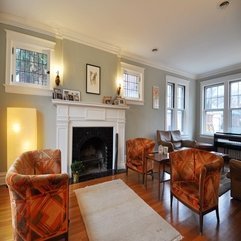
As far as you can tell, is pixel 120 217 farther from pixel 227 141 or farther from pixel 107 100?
pixel 227 141

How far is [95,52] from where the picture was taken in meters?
3.87

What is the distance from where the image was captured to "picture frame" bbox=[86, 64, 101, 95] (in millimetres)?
3760

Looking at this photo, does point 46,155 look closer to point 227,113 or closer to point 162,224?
point 162,224

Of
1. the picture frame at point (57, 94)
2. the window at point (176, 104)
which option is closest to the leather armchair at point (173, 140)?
the window at point (176, 104)

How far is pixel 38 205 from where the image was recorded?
1300mm

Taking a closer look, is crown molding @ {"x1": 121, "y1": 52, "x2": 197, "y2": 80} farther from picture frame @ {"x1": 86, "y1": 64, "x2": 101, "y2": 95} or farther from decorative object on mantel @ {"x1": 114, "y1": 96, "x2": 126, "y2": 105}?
decorative object on mantel @ {"x1": 114, "y1": 96, "x2": 126, "y2": 105}

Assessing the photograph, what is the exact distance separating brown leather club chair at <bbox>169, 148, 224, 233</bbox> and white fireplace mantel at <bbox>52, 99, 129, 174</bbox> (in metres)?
1.99

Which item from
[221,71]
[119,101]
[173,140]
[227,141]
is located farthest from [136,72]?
[227,141]

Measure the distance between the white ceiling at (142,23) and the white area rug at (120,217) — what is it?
306 centimetres

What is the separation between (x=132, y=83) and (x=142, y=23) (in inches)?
72.8

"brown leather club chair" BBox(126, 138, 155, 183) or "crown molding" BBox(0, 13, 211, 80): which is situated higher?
"crown molding" BBox(0, 13, 211, 80)

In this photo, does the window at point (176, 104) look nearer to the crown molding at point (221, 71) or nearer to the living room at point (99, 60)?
the living room at point (99, 60)

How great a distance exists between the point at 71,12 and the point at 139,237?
3455 mm

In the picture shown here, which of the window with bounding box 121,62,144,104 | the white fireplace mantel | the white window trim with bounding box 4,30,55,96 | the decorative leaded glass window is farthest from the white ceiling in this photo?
the white fireplace mantel
